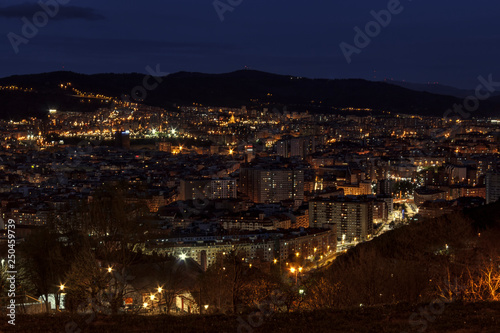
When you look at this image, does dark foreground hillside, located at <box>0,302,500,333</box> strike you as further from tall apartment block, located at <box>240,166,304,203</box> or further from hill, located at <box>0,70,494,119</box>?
hill, located at <box>0,70,494,119</box>

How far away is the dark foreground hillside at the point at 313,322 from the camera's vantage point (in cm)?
391

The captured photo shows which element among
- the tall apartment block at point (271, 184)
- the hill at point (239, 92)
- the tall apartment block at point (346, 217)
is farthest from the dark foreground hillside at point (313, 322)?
the hill at point (239, 92)

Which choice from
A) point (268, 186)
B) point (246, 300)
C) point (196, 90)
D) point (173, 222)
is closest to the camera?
point (246, 300)

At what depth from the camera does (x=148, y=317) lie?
426cm

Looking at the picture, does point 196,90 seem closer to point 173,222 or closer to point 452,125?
point 452,125

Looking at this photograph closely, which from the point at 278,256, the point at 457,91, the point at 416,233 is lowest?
the point at 278,256

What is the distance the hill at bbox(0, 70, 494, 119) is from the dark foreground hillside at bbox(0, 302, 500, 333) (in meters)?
47.2

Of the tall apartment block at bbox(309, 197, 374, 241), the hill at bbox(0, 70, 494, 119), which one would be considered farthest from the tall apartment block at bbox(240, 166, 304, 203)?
the hill at bbox(0, 70, 494, 119)

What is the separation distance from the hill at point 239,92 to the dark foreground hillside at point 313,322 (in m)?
47.2

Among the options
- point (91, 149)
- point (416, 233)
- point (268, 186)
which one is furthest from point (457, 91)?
point (416, 233)

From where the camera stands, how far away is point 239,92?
63.0 m

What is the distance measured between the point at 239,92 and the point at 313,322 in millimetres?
59492

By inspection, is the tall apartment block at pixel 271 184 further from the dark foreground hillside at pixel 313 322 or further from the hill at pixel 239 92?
the hill at pixel 239 92

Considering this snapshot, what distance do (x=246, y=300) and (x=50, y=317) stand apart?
2009mm
